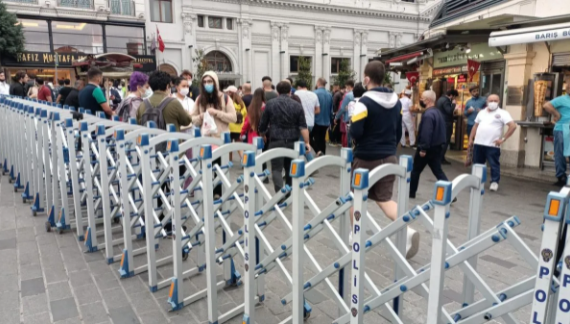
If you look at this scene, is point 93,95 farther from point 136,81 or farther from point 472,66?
point 472,66

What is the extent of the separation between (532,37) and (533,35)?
4 centimetres

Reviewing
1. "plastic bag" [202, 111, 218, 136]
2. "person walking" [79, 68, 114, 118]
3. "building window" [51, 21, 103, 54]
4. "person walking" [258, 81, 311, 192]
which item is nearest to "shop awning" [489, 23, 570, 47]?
"person walking" [258, 81, 311, 192]

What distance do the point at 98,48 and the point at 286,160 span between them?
82.6ft

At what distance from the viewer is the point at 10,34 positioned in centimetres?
2261

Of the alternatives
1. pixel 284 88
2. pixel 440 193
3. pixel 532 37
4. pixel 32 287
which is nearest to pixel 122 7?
pixel 284 88

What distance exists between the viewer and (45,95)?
11992mm

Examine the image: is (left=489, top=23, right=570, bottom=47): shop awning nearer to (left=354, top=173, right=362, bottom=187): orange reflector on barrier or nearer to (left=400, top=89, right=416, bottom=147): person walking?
(left=400, top=89, right=416, bottom=147): person walking

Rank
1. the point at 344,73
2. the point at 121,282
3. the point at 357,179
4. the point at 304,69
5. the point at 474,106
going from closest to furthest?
the point at 357,179
the point at 121,282
the point at 474,106
the point at 304,69
the point at 344,73

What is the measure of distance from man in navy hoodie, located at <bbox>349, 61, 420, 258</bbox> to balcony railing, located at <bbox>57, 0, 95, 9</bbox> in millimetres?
27315

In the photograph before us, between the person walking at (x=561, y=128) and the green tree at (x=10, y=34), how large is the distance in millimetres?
24639

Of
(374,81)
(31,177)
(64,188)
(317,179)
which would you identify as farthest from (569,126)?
(31,177)

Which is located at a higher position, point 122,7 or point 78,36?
point 122,7

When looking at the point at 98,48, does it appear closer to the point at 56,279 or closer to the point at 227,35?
the point at 227,35

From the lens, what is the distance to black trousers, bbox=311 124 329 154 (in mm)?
9844
